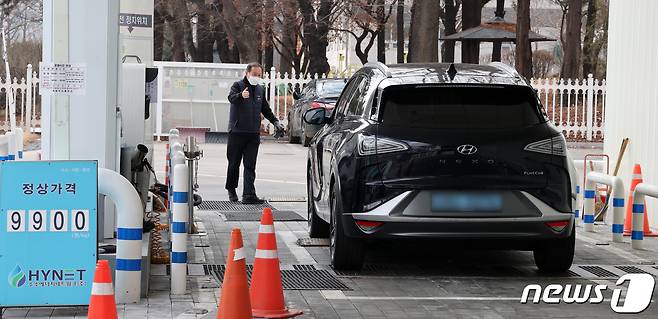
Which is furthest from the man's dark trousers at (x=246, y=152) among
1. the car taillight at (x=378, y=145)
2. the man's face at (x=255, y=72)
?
the car taillight at (x=378, y=145)

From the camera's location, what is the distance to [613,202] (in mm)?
12289

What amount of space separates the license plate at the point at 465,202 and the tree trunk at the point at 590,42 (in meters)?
45.0

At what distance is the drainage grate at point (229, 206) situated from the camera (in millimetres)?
15273

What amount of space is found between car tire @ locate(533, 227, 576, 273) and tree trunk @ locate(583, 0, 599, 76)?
145 feet

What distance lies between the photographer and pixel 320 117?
39.6 feet

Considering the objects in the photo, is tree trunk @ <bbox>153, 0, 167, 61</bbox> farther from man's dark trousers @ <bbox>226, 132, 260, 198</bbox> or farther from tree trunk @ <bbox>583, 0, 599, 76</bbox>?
man's dark trousers @ <bbox>226, 132, 260, 198</bbox>

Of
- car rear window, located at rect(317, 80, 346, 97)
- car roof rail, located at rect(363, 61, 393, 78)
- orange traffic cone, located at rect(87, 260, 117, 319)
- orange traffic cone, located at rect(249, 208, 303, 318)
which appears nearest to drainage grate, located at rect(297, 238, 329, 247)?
car roof rail, located at rect(363, 61, 393, 78)

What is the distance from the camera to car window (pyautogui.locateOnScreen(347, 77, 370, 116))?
10.7 m

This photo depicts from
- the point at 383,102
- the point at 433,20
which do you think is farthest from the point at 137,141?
the point at 433,20

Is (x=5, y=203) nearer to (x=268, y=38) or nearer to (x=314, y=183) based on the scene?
(x=314, y=183)

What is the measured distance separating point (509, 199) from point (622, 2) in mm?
6457

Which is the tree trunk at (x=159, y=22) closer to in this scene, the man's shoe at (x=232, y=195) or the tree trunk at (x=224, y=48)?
the tree trunk at (x=224, y=48)

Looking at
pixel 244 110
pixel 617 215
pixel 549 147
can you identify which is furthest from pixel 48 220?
pixel 244 110

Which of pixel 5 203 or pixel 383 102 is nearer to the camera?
pixel 5 203
